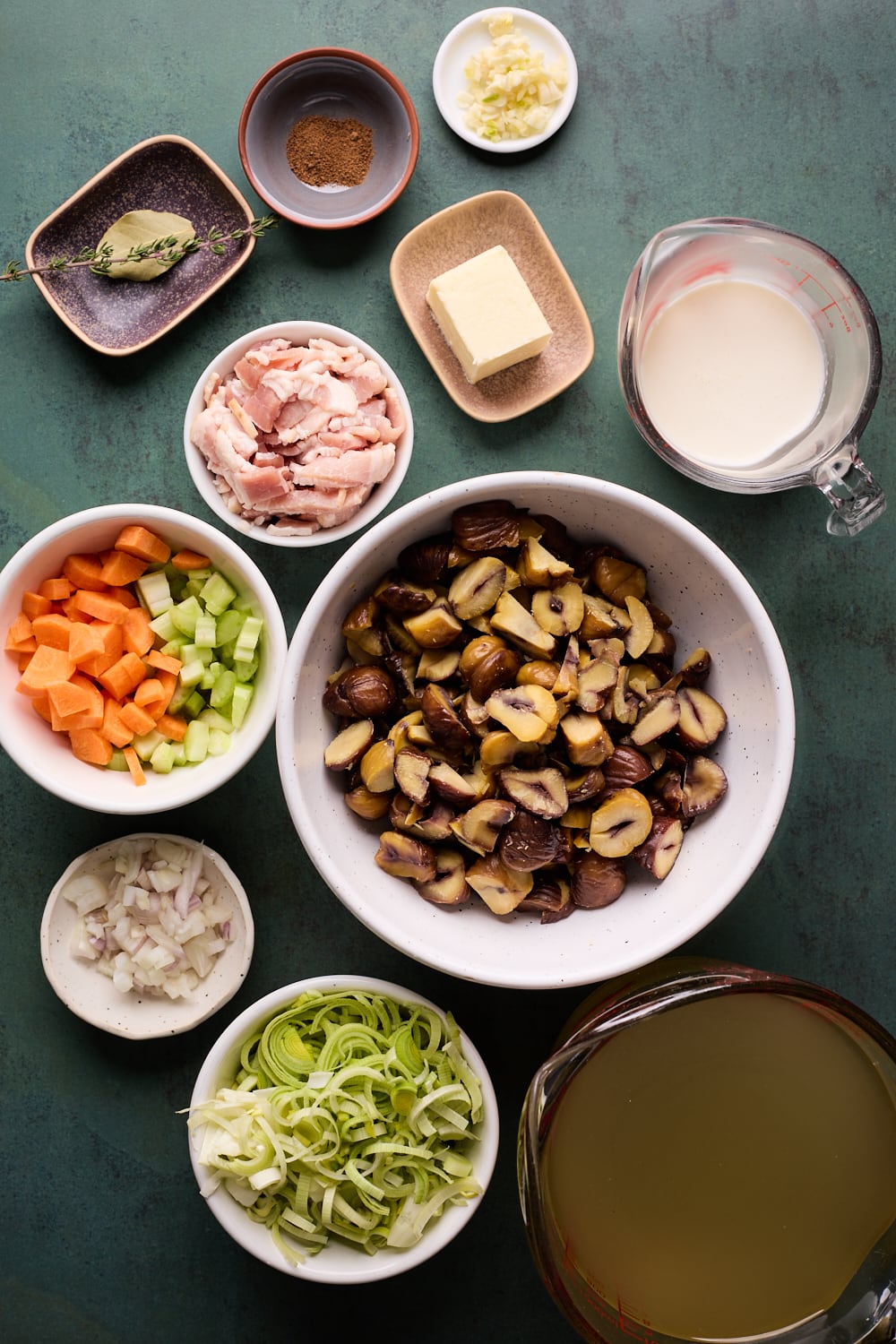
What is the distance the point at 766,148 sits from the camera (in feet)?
6.70

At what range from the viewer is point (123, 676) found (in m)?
1.78

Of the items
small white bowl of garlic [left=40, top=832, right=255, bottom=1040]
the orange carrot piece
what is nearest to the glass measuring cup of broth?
small white bowl of garlic [left=40, top=832, right=255, bottom=1040]

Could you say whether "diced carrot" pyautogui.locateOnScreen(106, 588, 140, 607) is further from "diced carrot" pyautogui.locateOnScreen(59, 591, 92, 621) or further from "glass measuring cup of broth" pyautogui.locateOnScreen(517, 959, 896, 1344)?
"glass measuring cup of broth" pyautogui.locateOnScreen(517, 959, 896, 1344)

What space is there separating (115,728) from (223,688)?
0.68ft

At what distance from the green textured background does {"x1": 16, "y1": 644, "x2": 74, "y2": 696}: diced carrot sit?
38cm

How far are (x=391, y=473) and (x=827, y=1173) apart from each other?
1.44m

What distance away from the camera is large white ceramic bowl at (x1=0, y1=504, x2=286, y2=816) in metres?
1.70

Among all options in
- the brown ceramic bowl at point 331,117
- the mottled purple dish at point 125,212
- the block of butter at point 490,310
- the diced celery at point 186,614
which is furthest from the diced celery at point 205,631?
the brown ceramic bowl at point 331,117

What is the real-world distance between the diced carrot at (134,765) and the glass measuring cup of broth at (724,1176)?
34.3 inches

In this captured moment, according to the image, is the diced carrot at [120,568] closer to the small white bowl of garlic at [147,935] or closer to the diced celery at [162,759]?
the diced celery at [162,759]

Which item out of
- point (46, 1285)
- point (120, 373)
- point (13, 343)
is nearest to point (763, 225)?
point (120, 373)

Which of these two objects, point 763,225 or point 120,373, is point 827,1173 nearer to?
point 763,225

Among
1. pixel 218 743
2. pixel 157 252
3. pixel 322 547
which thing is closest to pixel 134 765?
pixel 218 743

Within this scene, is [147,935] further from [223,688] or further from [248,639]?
[248,639]
